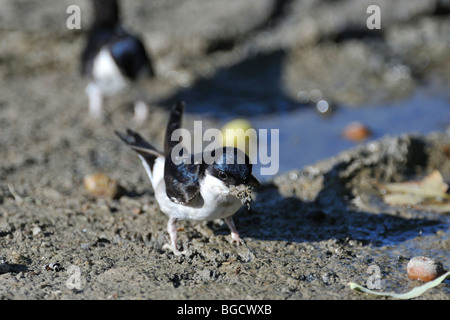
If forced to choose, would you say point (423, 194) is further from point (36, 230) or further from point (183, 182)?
point (36, 230)

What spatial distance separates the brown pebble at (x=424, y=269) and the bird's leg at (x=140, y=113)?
10.7ft

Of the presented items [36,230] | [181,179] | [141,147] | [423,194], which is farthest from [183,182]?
[423,194]

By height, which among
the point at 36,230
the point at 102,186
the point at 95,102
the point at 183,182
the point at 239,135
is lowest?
the point at 36,230

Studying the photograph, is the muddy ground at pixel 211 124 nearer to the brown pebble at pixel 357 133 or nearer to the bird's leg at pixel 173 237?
the bird's leg at pixel 173 237

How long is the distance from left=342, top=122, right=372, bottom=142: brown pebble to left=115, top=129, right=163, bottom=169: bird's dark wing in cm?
221

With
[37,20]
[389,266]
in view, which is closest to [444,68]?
[389,266]

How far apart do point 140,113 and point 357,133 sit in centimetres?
207

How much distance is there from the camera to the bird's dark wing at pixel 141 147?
393 cm

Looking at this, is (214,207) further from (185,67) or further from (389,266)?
(185,67)

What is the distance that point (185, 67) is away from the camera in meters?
6.83

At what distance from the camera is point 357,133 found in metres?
5.48

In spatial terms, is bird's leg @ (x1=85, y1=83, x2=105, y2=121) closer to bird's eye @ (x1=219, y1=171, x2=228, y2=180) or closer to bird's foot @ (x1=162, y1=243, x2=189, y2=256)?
bird's foot @ (x1=162, y1=243, x2=189, y2=256)

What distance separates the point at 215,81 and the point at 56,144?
219 cm

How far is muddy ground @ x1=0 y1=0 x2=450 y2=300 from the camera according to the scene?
3.20 m
